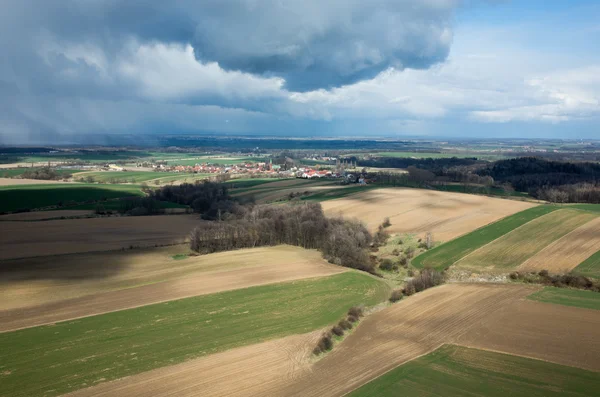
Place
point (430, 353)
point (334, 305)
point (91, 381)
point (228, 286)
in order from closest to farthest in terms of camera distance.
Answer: point (91, 381), point (430, 353), point (334, 305), point (228, 286)

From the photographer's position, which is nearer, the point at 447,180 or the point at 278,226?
the point at 278,226

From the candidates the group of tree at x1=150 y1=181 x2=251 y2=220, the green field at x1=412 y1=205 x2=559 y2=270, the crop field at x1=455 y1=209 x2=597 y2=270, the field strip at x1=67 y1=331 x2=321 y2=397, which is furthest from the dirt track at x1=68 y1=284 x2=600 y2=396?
Result: the group of tree at x1=150 y1=181 x2=251 y2=220

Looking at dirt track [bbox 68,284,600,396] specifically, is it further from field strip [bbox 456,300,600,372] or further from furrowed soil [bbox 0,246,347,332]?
furrowed soil [bbox 0,246,347,332]

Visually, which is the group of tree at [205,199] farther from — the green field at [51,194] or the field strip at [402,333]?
the field strip at [402,333]

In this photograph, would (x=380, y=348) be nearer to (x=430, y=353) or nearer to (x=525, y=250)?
(x=430, y=353)

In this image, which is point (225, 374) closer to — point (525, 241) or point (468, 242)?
point (468, 242)

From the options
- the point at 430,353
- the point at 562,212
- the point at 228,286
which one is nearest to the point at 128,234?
the point at 228,286
